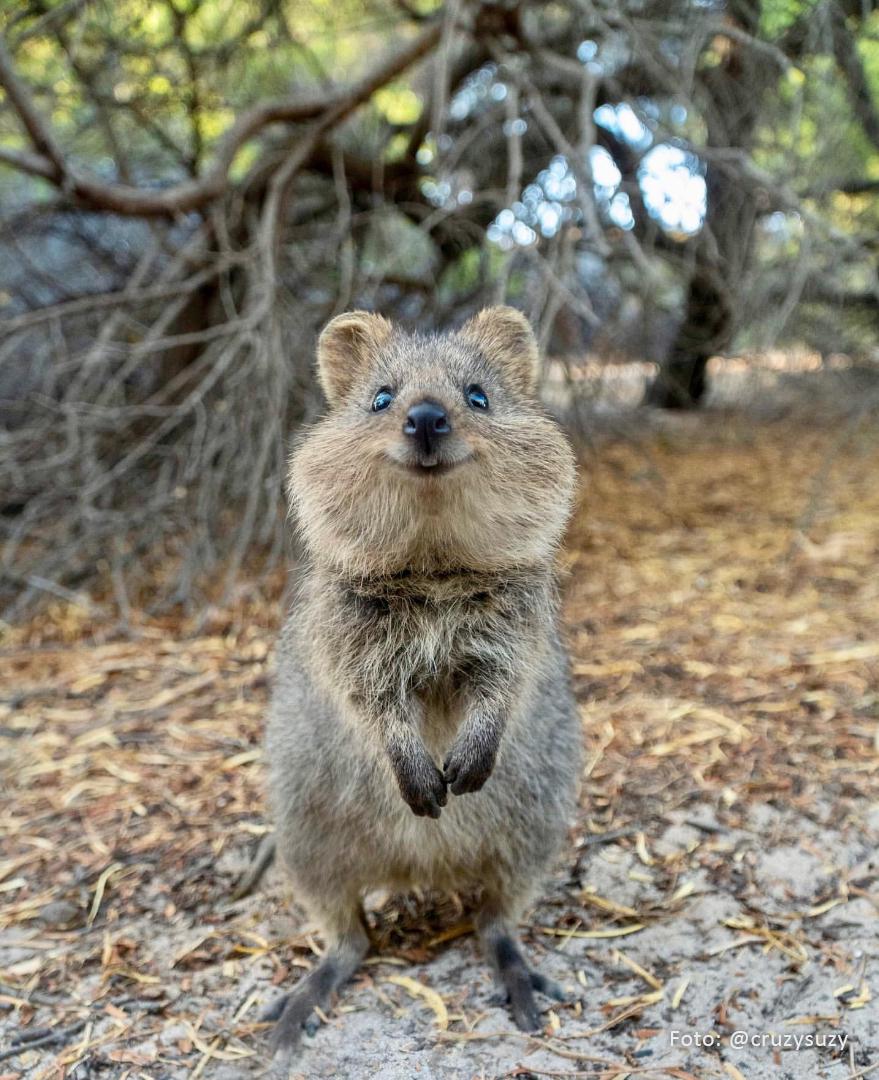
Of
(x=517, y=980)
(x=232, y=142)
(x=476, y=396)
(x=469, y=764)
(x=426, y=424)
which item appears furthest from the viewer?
(x=232, y=142)

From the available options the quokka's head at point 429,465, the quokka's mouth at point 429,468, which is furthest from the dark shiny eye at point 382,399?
the quokka's mouth at point 429,468

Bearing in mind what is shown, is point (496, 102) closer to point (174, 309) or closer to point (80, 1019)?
point (174, 309)

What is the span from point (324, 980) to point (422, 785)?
0.79 meters

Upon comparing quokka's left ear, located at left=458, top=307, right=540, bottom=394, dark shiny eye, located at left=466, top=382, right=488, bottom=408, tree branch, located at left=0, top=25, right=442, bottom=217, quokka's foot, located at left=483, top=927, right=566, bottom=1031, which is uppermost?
tree branch, located at left=0, top=25, right=442, bottom=217

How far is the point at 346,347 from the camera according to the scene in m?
2.97

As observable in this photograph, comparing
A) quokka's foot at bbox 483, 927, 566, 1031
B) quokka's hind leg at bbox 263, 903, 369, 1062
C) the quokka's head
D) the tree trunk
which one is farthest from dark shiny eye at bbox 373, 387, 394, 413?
the tree trunk

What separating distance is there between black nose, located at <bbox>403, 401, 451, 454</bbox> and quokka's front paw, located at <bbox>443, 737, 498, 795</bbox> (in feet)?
2.68

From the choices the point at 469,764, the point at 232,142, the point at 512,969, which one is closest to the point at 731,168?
the point at 232,142

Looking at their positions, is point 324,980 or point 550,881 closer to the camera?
point 324,980

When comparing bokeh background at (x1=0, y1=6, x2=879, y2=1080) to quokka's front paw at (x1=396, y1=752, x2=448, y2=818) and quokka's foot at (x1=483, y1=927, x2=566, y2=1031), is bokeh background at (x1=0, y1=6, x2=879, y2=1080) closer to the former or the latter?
quokka's foot at (x1=483, y1=927, x2=566, y2=1031)

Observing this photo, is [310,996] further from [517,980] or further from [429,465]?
[429,465]

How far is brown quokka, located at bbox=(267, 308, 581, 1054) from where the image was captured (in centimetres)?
249

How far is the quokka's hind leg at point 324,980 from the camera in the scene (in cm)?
273

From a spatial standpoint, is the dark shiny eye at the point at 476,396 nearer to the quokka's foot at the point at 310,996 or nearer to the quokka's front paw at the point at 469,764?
the quokka's front paw at the point at 469,764
